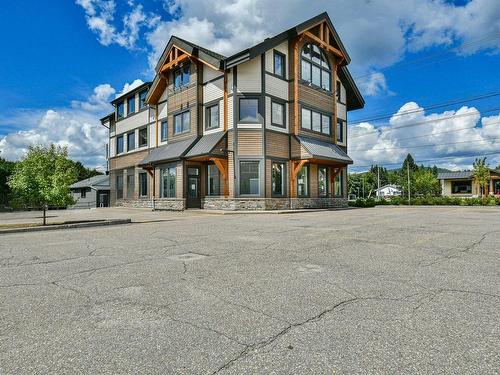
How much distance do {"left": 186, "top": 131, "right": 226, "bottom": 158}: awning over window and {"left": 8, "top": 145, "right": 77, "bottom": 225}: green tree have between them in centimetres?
871

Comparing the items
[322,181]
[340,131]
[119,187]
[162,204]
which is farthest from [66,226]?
[119,187]

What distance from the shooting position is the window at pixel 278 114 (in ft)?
74.2

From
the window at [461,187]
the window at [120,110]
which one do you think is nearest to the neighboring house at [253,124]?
the window at [120,110]

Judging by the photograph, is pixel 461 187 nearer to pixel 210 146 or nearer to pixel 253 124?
pixel 253 124

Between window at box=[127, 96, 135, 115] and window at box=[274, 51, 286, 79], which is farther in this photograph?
window at box=[127, 96, 135, 115]

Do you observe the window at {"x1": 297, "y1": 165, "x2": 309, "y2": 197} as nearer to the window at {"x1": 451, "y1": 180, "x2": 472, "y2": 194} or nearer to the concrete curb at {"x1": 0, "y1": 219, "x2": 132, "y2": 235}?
the concrete curb at {"x1": 0, "y1": 219, "x2": 132, "y2": 235}

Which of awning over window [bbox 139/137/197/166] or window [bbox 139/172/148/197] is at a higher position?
awning over window [bbox 139/137/197/166]

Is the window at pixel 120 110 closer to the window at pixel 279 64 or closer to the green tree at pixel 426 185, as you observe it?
the window at pixel 279 64

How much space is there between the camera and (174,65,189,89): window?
83.9 ft

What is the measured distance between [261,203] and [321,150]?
595 cm

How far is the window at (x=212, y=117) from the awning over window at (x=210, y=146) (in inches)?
29.8

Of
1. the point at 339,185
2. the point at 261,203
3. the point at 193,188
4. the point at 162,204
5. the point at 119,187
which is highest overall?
the point at 119,187

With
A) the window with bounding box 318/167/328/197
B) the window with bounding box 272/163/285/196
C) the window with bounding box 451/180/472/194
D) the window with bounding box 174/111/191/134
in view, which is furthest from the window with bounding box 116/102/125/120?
the window with bounding box 451/180/472/194

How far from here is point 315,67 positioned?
84.2 ft
